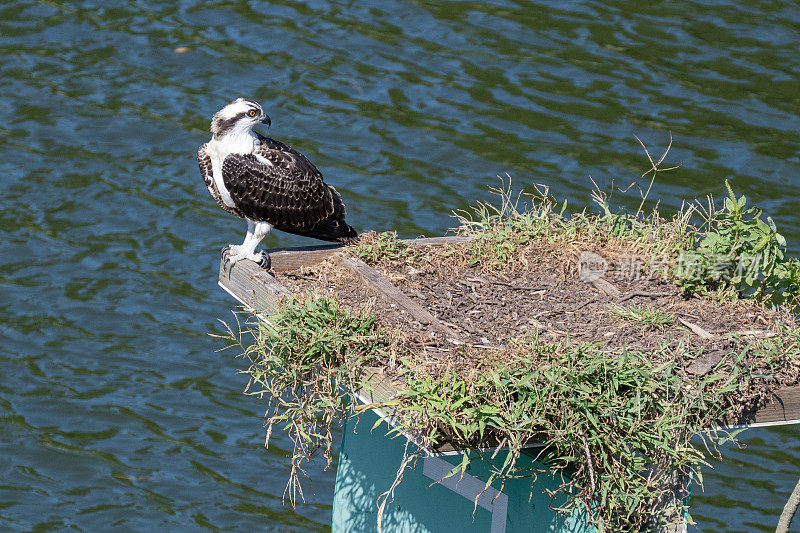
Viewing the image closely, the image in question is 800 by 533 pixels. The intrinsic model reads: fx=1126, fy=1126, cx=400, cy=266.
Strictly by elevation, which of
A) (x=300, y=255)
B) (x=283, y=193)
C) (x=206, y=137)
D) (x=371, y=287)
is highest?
(x=283, y=193)

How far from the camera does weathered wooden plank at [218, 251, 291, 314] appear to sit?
5156 mm

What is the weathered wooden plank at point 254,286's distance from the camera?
516 centimetres

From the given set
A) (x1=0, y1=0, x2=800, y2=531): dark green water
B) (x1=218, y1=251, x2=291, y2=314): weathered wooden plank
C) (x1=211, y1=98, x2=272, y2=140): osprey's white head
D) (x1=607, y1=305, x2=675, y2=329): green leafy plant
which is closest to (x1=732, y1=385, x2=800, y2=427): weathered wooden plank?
(x1=607, y1=305, x2=675, y2=329): green leafy plant

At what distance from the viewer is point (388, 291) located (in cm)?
517

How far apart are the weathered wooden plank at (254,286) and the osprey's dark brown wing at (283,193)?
0.41 meters

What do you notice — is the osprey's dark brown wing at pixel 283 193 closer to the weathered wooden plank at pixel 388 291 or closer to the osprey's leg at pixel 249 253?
the osprey's leg at pixel 249 253

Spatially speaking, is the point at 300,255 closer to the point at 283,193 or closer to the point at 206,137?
the point at 283,193

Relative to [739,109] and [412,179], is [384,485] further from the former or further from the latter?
[739,109]

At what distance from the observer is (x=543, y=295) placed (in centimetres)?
534

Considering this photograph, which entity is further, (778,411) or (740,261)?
(740,261)

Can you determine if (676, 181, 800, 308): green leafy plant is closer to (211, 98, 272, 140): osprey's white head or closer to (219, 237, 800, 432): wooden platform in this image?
(219, 237, 800, 432): wooden platform

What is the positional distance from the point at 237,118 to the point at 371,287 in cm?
118

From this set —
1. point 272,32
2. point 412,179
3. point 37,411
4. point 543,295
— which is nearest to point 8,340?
point 37,411

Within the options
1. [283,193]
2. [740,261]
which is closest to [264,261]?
[283,193]
